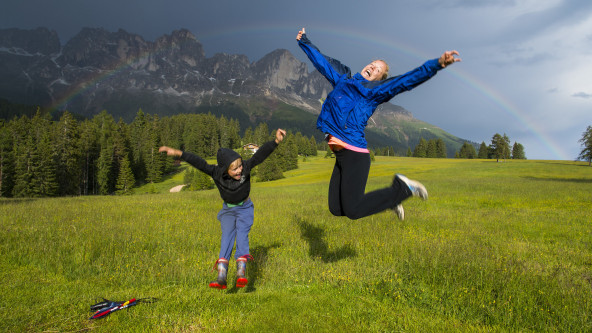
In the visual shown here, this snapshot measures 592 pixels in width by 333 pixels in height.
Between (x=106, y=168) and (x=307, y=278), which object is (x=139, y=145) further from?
(x=307, y=278)

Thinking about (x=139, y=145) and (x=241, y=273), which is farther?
(x=139, y=145)

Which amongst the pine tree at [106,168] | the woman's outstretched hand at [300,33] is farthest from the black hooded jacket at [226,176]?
the pine tree at [106,168]

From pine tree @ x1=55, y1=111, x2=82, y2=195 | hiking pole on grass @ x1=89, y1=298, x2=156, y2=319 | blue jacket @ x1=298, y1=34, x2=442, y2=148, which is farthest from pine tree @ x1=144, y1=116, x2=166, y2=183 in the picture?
blue jacket @ x1=298, y1=34, x2=442, y2=148

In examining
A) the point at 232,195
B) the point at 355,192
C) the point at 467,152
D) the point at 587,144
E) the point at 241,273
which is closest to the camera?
the point at 241,273

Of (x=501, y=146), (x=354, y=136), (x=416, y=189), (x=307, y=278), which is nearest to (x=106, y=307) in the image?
(x=307, y=278)

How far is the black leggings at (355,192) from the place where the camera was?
491 cm

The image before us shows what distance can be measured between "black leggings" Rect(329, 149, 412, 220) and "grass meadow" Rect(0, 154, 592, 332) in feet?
4.89

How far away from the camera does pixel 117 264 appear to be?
21.8 ft

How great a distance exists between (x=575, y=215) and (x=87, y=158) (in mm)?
78397

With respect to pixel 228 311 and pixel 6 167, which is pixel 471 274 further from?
pixel 6 167

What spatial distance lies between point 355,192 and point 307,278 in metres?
2.26

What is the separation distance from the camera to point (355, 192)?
194 inches

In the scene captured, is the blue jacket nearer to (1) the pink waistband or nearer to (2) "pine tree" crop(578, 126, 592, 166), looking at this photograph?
(1) the pink waistband

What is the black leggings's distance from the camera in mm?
4906
